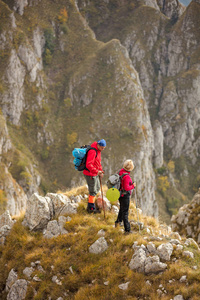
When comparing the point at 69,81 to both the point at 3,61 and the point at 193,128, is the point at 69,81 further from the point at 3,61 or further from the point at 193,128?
the point at 193,128

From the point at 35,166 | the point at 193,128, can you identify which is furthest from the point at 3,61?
the point at 193,128

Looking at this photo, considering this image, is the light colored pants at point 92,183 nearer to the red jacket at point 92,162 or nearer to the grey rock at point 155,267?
the red jacket at point 92,162

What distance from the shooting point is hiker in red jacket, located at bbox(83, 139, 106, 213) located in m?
8.16

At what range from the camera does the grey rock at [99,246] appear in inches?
270

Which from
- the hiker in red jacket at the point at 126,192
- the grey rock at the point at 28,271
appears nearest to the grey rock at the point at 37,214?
the grey rock at the point at 28,271

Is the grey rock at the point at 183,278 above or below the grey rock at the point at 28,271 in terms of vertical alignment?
below

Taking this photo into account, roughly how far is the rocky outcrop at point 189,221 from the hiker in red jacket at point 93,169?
9.21 m

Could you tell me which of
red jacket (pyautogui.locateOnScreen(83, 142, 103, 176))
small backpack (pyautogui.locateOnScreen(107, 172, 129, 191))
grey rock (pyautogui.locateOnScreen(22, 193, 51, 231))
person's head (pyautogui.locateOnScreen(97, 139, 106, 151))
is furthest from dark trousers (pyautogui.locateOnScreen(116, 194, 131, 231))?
grey rock (pyautogui.locateOnScreen(22, 193, 51, 231))

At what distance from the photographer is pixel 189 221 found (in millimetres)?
14898

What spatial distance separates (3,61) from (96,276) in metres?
71.5

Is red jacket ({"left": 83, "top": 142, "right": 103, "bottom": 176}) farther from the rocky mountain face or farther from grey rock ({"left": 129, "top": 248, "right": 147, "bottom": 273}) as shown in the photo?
the rocky mountain face

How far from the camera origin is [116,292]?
550 cm

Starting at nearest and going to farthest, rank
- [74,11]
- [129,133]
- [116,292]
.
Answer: [116,292], [129,133], [74,11]

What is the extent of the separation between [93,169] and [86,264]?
3395 millimetres
